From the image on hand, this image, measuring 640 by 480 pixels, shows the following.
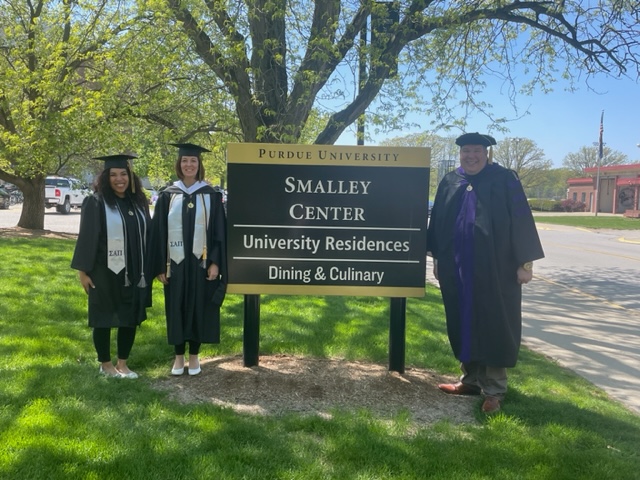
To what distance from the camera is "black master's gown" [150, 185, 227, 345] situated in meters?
4.11

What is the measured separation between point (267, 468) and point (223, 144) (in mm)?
9510

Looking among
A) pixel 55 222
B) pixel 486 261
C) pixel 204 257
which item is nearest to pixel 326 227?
pixel 204 257

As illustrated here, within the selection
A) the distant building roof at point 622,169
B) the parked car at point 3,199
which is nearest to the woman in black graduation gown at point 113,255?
the parked car at point 3,199

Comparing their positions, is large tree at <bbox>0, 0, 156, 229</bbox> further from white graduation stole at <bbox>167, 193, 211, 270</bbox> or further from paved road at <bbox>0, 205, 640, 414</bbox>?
paved road at <bbox>0, 205, 640, 414</bbox>

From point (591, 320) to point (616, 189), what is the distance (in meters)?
56.5

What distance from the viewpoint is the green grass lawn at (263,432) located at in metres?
2.83

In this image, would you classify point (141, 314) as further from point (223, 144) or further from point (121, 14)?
point (121, 14)

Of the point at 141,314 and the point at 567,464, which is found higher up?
the point at 141,314

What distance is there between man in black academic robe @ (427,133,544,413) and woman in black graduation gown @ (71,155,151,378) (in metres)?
2.38

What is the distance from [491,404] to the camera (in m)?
3.85

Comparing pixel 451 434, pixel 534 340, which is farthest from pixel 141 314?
pixel 534 340

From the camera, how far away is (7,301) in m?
6.37

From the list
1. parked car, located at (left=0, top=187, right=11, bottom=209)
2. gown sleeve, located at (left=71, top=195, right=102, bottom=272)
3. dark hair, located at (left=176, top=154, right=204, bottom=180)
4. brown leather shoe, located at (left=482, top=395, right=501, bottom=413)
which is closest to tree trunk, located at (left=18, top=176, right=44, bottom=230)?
gown sleeve, located at (left=71, top=195, right=102, bottom=272)

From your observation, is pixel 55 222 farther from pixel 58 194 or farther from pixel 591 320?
pixel 591 320
